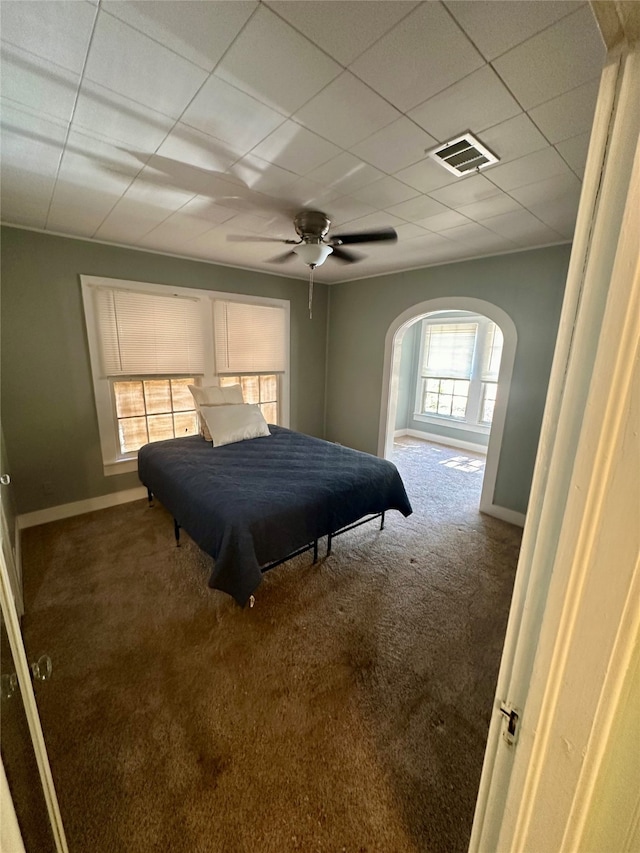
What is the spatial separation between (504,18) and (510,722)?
1.80m

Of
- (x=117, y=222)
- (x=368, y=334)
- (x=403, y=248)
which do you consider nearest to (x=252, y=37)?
(x=117, y=222)

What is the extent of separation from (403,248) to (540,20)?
7.32 ft

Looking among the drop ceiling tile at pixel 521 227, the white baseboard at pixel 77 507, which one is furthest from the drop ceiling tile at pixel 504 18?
the white baseboard at pixel 77 507

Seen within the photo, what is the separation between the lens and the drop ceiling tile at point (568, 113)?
4.04 feet

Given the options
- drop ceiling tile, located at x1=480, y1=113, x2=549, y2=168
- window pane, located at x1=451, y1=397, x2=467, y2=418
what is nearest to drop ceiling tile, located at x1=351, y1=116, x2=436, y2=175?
drop ceiling tile, located at x1=480, y1=113, x2=549, y2=168

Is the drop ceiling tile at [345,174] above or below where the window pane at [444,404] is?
above

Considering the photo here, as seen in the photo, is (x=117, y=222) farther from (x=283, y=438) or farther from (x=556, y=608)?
(x=556, y=608)

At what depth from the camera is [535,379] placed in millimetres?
3105

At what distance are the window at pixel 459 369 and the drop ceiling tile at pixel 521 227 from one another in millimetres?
2779

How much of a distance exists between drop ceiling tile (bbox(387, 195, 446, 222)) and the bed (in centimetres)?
188

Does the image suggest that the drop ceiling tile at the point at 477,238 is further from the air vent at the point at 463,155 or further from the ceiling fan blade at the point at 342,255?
the air vent at the point at 463,155

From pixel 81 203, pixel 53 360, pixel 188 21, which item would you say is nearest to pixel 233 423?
pixel 53 360

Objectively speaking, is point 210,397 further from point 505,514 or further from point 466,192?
point 505,514

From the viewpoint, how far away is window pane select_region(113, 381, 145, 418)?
3492mm
